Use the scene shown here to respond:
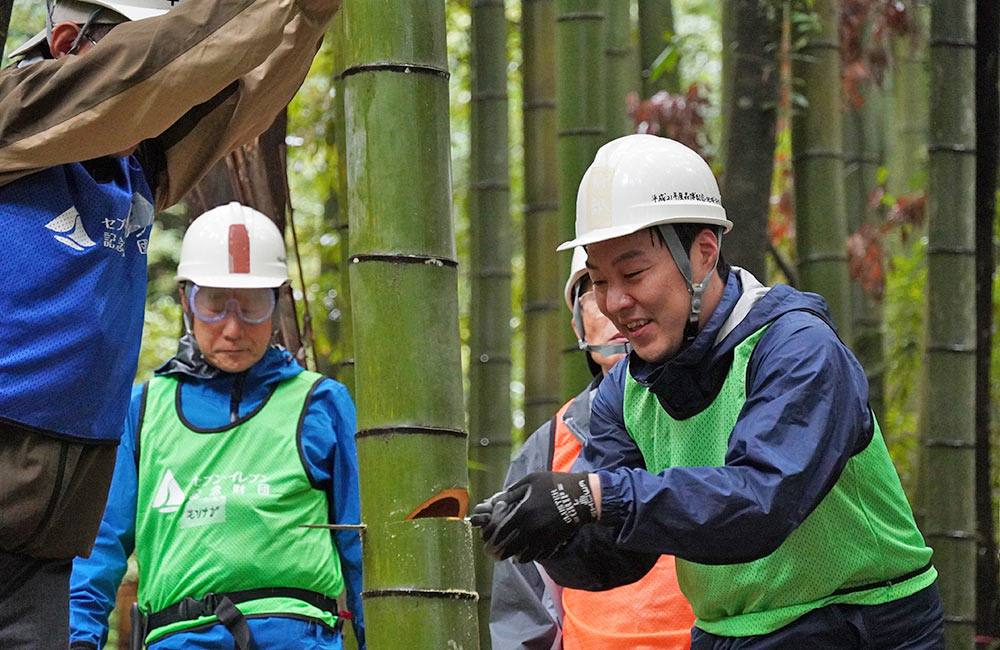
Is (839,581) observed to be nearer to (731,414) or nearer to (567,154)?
(731,414)

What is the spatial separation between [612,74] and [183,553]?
333cm

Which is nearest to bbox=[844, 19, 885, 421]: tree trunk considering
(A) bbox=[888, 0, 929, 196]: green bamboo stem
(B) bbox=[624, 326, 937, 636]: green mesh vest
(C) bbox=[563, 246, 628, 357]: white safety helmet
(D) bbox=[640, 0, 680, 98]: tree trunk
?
(A) bbox=[888, 0, 929, 196]: green bamboo stem

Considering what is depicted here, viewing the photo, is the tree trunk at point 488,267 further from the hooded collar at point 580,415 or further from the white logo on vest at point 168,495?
the white logo on vest at point 168,495

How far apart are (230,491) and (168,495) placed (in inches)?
8.2

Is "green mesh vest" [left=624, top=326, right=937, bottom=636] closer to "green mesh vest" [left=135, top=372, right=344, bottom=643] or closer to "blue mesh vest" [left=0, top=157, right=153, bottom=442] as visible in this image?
"blue mesh vest" [left=0, top=157, right=153, bottom=442]

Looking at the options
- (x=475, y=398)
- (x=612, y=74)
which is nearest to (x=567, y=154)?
(x=612, y=74)

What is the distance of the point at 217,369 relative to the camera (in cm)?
466

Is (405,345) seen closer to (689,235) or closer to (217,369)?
(689,235)

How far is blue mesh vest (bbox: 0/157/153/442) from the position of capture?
303 centimetres

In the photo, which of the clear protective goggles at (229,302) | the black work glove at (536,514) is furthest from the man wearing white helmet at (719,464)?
the clear protective goggles at (229,302)

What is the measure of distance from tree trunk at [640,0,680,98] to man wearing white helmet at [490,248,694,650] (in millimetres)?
2091

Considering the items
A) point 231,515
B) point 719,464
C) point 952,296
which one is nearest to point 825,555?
point 719,464

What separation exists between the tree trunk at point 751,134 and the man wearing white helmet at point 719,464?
1727 mm

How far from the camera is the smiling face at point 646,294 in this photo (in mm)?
3135
